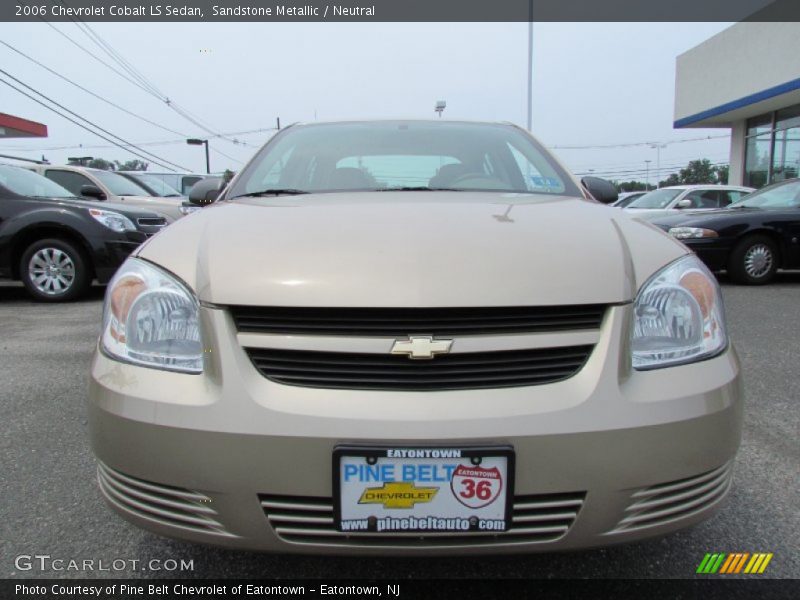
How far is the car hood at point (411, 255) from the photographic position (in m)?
1.38

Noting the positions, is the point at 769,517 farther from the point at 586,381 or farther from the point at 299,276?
the point at 299,276

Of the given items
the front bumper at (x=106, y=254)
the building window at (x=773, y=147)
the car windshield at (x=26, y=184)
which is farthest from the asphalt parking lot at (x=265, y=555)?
the building window at (x=773, y=147)

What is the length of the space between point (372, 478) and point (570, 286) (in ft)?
2.05

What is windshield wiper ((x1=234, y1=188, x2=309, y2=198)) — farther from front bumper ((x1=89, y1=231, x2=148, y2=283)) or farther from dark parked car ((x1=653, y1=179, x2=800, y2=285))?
dark parked car ((x1=653, y1=179, x2=800, y2=285))

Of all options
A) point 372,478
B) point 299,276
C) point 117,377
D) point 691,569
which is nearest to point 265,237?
point 299,276

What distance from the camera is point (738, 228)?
7.32m

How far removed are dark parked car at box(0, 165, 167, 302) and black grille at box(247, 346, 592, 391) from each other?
5.57 meters

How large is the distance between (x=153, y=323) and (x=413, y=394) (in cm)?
67

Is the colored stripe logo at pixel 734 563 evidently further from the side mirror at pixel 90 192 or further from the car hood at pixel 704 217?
the side mirror at pixel 90 192

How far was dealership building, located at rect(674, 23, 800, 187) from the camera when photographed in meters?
15.0

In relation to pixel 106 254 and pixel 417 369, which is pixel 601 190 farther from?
pixel 106 254

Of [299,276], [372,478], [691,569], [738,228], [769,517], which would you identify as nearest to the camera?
[372,478]

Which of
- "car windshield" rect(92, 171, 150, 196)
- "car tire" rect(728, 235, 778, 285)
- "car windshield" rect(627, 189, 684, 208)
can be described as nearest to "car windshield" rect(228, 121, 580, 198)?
"car tire" rect(728, 235, 778, 285)

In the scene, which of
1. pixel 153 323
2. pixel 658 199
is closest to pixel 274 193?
pixel 153 323
